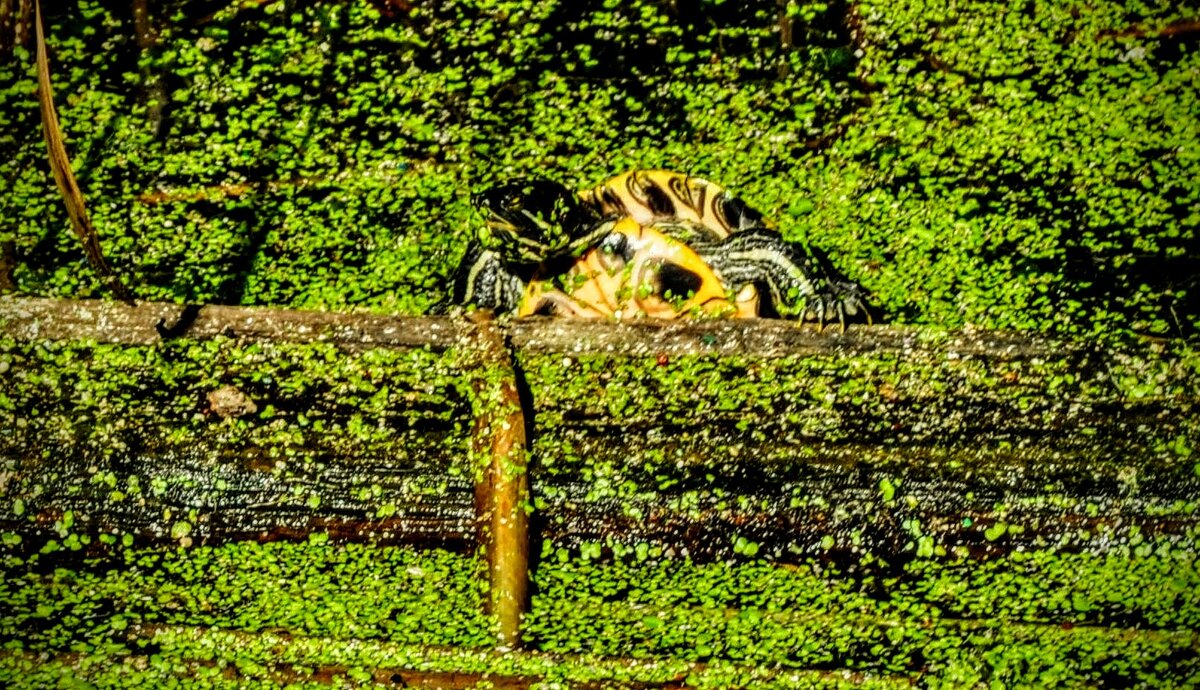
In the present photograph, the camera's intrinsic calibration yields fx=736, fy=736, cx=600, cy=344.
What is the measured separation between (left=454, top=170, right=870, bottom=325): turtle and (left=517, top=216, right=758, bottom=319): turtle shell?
0.07ft

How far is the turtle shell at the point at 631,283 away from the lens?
1.61 metres

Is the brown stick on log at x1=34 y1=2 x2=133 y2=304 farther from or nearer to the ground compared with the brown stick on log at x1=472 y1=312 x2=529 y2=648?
farther from the ground

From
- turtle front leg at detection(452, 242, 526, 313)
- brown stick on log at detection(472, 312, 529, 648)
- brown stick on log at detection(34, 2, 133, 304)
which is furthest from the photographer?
turtle front leg at detection(452, 242, 526, 313)

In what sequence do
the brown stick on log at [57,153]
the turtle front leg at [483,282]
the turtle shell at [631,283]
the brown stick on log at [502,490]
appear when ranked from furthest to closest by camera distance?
the turtle front leg at [483,282]
the turtle shell at [631,283]
the brown stick on log at [502,490]
the brown stick on log at [57,153]

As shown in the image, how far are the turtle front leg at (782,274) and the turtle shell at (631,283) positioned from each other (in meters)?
0.09

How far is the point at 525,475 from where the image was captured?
1112 mm

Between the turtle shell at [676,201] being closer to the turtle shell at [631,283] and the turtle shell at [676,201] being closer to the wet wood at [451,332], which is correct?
the turtle shell at [631,283]

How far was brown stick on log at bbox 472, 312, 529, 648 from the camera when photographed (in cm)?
109

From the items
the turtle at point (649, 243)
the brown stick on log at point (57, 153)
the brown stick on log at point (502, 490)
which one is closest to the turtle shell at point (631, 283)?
the turtle at point (649, 243)

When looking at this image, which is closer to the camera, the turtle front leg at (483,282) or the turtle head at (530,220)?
the turtle head at (530,220)

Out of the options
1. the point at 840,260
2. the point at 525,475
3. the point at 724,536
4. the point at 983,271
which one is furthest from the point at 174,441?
Answer: the point at 983,271

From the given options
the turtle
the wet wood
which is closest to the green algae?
the wet wood

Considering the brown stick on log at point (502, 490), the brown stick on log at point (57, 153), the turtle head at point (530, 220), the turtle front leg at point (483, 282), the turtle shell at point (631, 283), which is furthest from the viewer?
the turtle front leg at point (483, 282)

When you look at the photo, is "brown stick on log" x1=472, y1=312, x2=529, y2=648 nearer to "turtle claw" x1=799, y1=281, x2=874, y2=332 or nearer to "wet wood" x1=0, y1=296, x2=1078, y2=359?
"wet wood" x1=0, y1=296, x2=1078, y2=359
